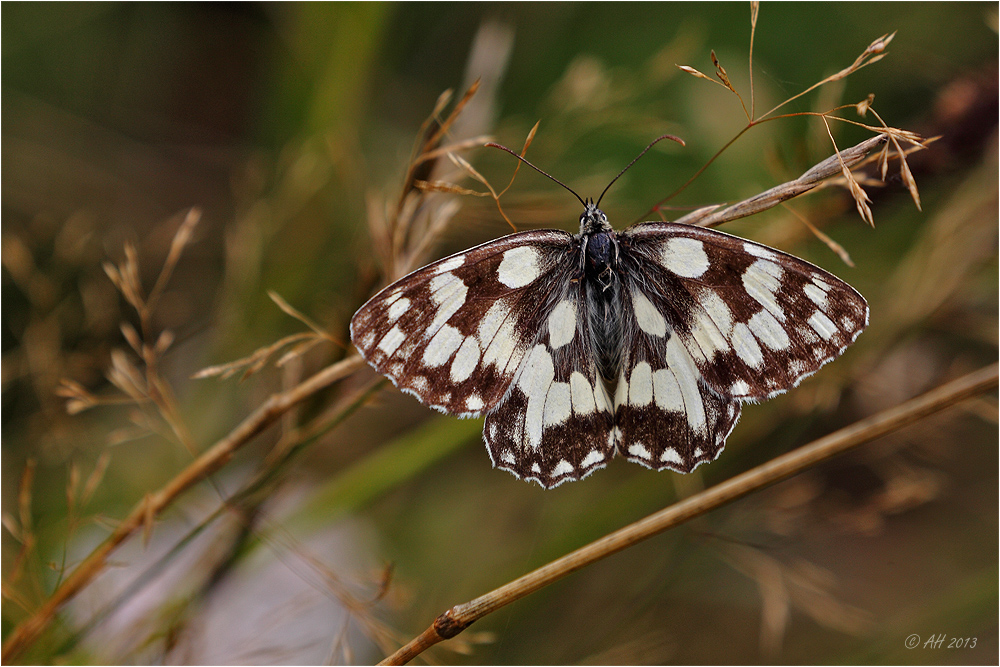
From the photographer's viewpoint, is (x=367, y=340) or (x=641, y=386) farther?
(x=641, y=386)

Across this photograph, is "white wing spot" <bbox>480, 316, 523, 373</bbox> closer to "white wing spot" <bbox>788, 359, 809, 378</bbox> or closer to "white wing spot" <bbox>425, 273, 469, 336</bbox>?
"white wing spot" <bbox>425, 273, 469, 336</bbox>

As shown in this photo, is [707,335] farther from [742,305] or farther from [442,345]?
[442,345]

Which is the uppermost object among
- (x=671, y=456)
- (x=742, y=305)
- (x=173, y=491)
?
(x=173, y=491)

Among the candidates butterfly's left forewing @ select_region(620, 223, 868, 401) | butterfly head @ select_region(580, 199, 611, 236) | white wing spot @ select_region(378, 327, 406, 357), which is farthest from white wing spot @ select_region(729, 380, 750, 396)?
white wing spot @ select_region(378, 327, 406, 357)

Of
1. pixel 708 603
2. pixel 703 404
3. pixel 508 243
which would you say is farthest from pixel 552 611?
pixel 508 243

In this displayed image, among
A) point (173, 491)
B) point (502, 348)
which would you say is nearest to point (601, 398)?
point (502, 348)

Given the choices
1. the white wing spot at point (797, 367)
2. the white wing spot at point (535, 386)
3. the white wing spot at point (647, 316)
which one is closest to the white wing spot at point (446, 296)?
the white wing spot at point (535, 386)

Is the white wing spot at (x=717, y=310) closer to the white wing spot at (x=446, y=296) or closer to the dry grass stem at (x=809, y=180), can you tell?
the dry grass stem at (x=809, y=180)

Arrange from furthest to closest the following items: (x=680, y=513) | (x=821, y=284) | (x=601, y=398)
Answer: (x=601, y=398)
(x=821, y=284)
(x=680, y=513)
